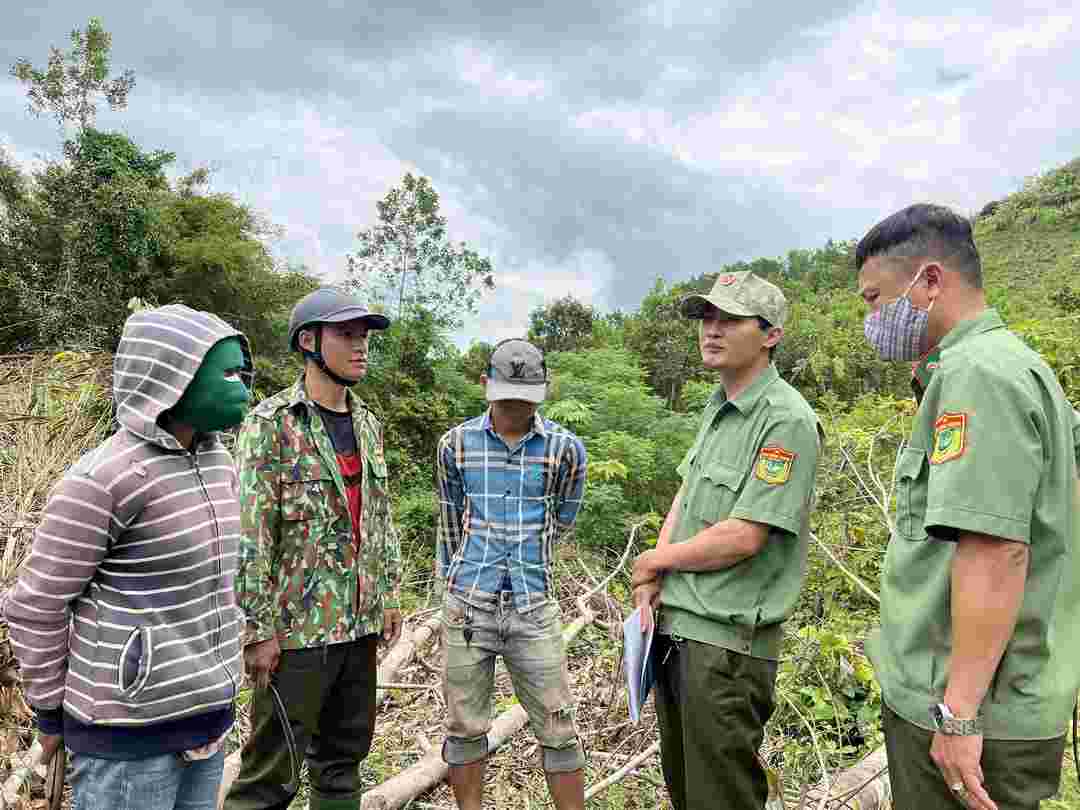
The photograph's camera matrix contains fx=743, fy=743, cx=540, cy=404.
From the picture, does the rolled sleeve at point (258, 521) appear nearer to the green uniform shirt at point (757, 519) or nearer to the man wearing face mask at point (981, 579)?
the green uniform shirt at point (757, 519)

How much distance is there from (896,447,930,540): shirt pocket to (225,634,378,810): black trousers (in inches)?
78.5

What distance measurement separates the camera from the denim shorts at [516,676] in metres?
3.07

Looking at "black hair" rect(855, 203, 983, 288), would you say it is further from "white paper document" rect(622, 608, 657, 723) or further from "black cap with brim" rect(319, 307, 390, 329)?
"black cap with brim" rect(319, 307, 390, 329)

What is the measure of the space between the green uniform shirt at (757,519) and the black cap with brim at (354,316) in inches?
53.6

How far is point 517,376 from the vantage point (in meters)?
3.14

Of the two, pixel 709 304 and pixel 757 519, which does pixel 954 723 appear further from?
pixel 709 304

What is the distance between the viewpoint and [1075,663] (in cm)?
172

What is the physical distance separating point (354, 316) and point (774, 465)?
5.29ft

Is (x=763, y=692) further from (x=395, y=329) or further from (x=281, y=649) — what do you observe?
(x=395, y=329)

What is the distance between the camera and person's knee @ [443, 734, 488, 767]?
311cm

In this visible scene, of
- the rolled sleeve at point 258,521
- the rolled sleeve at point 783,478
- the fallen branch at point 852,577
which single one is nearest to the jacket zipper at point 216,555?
the rolled sleeve at point 258,521

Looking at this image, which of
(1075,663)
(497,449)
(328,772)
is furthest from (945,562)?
(328,772)

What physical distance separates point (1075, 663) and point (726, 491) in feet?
3.43

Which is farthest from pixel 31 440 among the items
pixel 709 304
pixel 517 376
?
pixel 709 304
